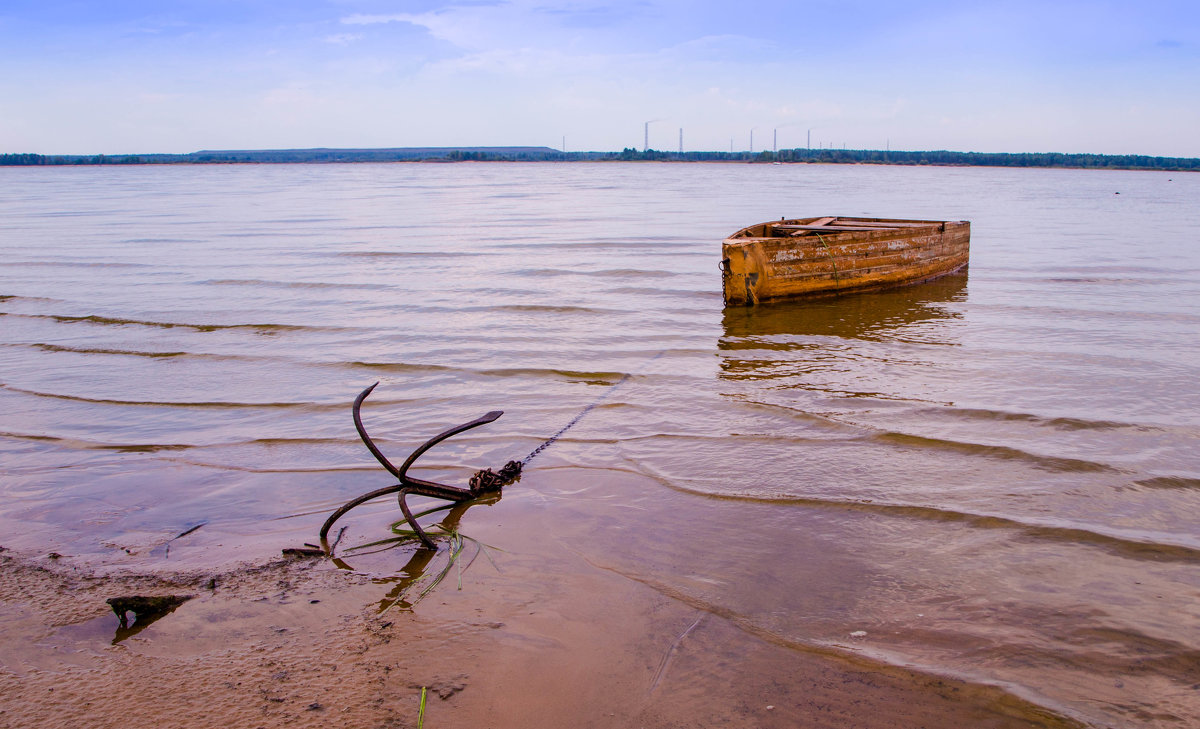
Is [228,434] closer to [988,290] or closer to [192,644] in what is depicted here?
[192,644]

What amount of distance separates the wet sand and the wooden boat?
24.2ft

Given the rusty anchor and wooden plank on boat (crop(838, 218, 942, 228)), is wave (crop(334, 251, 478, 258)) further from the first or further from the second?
the rusty anchor

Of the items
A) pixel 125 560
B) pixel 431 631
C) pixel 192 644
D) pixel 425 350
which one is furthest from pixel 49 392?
pixel 431 631

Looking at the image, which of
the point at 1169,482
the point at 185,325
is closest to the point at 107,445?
the point at 185,325

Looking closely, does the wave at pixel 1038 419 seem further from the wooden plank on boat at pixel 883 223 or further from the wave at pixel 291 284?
the wave at pixel 291 284

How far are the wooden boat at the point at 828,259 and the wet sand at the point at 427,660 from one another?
7.39 meters

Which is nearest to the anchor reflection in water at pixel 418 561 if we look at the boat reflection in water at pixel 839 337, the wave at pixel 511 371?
the wave at pixel 511 371

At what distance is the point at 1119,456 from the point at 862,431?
64.0 inches

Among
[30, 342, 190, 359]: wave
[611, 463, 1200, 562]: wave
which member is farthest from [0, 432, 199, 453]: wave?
[611, 463, 1200, 562]: wave

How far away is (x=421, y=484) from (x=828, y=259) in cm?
866

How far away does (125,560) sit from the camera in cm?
363

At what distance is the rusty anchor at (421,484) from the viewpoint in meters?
3.35

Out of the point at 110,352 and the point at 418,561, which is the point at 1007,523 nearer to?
the point at 418,561

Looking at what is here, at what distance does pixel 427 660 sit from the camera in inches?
112
